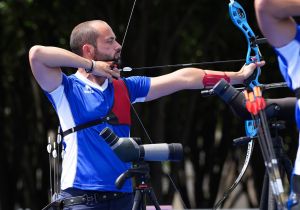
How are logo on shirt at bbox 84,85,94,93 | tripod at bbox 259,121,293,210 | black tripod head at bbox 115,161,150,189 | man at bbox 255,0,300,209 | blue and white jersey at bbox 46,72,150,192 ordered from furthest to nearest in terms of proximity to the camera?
logo on shirt at bbox 84,85,94,93
blue and white jersey at bbox 46,72,150,192
black tripod head at bbox 115,161,150,189
tripod at bbox 259,121,293,210
man at bbox 255,0,300,209

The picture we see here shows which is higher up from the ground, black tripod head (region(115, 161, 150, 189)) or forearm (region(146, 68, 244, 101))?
forearm (region(146, 68, 244, 101))

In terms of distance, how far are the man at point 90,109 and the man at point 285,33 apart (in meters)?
1.21

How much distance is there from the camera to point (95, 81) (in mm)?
5699

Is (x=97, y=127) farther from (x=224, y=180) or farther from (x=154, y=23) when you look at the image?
(x=224, y=180)

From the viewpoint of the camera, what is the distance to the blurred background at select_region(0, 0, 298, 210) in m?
13.9

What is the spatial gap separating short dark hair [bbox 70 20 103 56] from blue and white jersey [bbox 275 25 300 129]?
1741 mm

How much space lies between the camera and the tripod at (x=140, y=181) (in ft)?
15.9

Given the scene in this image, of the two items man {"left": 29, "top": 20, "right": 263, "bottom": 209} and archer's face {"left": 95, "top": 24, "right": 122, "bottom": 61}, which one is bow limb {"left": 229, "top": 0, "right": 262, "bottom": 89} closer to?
man {"left": 29, "top": 20, "right": 263, "bottom": 209}

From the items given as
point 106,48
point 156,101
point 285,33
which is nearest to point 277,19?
point 285,33

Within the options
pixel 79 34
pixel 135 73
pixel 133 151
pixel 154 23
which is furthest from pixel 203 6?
pixel 133 151

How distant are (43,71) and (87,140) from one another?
538mm

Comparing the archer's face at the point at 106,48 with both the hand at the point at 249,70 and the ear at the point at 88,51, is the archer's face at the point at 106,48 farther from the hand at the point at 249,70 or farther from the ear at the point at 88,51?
the hand at the point at 249,70

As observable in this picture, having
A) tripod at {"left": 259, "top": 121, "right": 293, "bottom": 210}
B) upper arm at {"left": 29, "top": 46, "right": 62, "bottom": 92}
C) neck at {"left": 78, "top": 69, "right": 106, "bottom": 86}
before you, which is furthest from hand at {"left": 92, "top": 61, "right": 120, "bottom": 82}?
tripod at {"left": 259, "top": 121, "right": 293, "bottom": 210}

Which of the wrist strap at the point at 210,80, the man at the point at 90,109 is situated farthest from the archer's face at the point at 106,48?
the wrist strap at the point at 210,80
